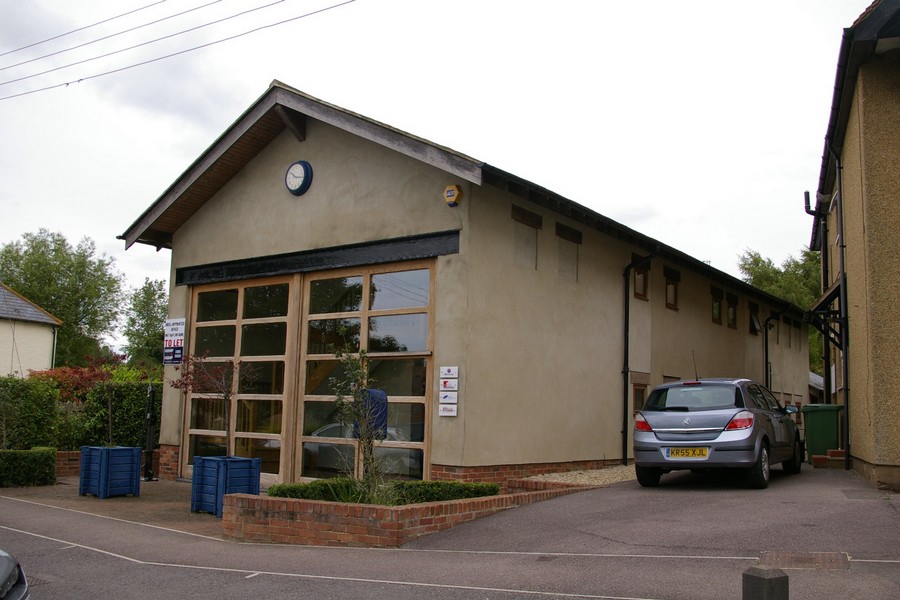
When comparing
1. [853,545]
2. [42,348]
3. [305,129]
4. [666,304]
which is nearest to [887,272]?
[853,545]

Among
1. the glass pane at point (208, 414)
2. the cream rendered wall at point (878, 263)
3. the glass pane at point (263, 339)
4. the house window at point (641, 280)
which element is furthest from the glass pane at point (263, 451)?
the cream rendered wall at point (878, 263)

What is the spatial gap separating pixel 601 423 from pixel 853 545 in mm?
8489

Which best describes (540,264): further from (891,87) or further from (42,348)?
(42,348)

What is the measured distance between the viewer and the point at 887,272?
1157 cm

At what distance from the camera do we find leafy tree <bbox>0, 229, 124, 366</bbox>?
221 ft

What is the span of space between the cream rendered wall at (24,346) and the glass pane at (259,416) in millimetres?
26854

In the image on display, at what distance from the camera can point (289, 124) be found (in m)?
15.8

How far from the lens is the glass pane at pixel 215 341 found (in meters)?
17.1

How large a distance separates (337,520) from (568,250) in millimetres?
7644

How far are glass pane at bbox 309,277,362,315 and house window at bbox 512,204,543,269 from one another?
9.24 feet

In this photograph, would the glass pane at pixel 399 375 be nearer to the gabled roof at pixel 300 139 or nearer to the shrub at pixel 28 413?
the gabled roof at pixel 300 139

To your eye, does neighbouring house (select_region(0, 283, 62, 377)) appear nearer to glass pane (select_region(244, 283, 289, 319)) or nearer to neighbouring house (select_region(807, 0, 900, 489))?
glass pane (select_region(244, 283, 289, 319))

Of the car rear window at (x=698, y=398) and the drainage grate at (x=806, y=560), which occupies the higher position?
the car rear window at (x=698, y=398)

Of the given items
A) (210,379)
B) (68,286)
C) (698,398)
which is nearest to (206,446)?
(210,379)
